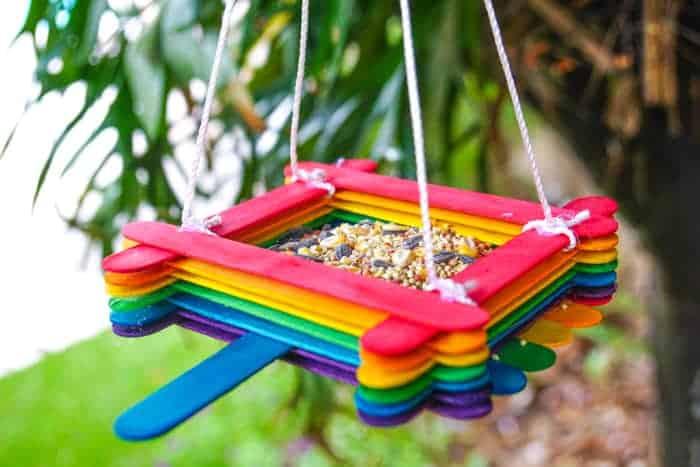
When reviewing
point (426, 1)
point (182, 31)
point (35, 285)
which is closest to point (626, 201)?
point (426, 1)

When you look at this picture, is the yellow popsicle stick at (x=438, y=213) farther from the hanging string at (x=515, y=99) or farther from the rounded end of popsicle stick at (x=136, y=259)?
the rounded end of popsicle stick at (x=136, y=259)

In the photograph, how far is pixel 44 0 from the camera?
1199 millimetres

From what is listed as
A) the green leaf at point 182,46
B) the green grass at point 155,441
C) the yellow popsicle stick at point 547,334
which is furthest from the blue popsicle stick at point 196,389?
the green grass at point 155,441

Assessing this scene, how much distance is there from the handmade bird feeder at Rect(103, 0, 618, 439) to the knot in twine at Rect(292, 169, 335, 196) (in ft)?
0.11

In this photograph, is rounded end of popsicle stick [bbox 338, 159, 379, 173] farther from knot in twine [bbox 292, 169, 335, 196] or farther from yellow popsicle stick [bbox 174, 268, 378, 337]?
yellow popsicle stick [bbox 174, 268, 378, 337]

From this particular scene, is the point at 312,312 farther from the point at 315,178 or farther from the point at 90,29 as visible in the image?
the point at 90,29

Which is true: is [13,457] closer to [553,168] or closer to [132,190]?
[132,190]

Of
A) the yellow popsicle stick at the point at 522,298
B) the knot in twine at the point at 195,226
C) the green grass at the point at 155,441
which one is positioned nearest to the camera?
the yellow popsicle stick at the point at 522,298

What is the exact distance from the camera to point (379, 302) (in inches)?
24.7

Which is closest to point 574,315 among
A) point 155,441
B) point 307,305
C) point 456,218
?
point 456,218

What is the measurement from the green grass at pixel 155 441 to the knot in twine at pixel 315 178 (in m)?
1.27

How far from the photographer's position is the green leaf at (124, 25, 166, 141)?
123cm

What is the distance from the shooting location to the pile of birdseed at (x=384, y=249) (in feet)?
2.52

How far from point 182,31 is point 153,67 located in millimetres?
69
